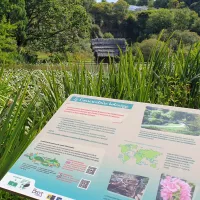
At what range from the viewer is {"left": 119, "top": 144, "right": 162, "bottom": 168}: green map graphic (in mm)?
1414

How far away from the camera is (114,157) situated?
147 cm

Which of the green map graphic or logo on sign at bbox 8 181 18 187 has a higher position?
the green map graphic

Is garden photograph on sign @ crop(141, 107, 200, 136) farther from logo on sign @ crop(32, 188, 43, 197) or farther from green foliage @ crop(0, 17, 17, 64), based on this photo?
green foliage @ crop(0, 17, 17, 64)

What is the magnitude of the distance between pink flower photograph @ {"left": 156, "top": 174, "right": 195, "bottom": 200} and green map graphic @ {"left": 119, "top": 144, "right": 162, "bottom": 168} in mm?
94

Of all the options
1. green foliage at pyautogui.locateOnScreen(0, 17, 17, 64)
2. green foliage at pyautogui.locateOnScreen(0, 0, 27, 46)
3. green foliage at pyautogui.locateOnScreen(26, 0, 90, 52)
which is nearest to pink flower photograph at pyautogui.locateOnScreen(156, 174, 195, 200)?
green foliage at pyautogui.locateOnScreen(0, 17, 17, 64)

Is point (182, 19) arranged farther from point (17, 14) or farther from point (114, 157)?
point (114, 157)

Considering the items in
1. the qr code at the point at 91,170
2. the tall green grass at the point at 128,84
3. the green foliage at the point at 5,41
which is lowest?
the green foliage at the point at 5,41

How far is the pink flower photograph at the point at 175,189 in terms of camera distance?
1275mm

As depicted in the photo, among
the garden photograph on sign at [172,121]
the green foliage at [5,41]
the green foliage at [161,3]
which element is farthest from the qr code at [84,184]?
the green foliage at [161,3]

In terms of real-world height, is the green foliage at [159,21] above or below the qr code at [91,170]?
below

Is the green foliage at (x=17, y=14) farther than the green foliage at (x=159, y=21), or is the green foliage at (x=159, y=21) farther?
the green foliage at (x=159, y=21)

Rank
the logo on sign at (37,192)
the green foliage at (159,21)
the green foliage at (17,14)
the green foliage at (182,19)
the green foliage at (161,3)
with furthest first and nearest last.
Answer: the green foliage at (161,3), the green foliage at (182,19), the green foliage at (159,21), the green foliage at (17,14), the logo on sign at (37,192)

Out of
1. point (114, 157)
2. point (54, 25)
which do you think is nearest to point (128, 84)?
point (114, 157)

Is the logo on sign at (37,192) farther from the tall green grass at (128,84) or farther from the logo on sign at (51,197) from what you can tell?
the tall green grass at (128,84)
